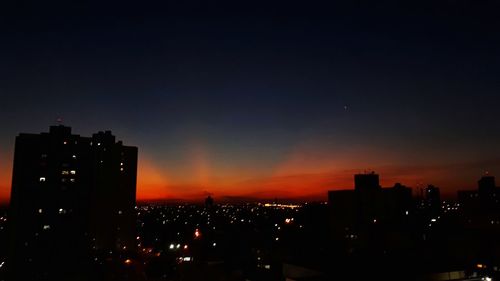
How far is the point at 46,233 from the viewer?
5188cm

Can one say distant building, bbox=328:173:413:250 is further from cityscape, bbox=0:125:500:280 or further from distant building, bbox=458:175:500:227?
distant building, bbox=458:175:500:227

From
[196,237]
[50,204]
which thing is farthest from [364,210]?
[50,204]

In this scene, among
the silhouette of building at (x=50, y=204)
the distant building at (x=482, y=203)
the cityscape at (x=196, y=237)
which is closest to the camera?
the cityscape at (x=196, y=237)

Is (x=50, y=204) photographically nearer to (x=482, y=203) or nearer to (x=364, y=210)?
(x=364, y=210)

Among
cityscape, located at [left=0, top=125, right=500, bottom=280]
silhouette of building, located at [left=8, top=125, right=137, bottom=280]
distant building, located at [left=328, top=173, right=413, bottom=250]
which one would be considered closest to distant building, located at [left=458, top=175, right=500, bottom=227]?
cityscape, located at [left=0, top=125, right=500, bottom=280]

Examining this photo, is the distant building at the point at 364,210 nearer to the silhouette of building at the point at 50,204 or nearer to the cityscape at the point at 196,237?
the cityscape at the point at 196,237

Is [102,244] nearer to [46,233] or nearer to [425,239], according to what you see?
[46,233]

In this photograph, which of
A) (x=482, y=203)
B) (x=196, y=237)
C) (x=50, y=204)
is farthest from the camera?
(x=482, y=203)

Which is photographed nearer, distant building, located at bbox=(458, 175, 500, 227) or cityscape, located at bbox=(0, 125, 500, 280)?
cityscape, located at bbox=(0, 125, 500, 280)

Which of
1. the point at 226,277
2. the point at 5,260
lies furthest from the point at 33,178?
the point at 226,277

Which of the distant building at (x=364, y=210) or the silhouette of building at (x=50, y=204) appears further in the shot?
the distant building at (x=364, y=210)

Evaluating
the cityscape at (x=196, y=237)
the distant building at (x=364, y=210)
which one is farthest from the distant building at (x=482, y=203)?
the distant building at (x=364, y=210)

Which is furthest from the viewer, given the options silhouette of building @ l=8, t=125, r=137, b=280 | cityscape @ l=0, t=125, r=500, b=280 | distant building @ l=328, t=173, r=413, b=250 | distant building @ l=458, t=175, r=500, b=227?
distant building @ l=458, t=175, r=500, b=227

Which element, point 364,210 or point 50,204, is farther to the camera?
point 364,210
